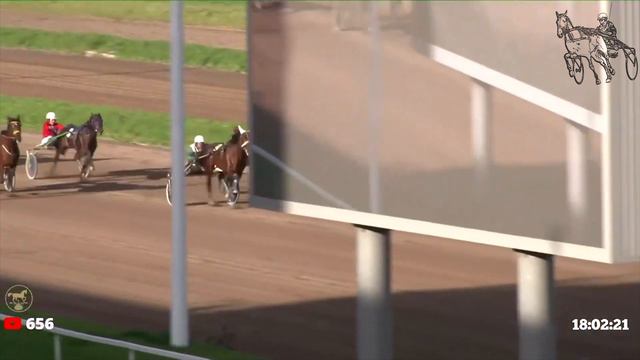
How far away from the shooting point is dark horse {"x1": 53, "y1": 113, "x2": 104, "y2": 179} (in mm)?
22891

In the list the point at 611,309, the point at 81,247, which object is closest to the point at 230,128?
the point at 81,247

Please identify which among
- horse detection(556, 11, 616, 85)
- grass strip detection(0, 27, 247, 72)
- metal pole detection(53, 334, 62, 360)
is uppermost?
grass strip detection(0, 27, 247, 72)

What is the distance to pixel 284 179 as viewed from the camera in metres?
13.1

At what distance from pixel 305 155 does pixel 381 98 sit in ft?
2.97

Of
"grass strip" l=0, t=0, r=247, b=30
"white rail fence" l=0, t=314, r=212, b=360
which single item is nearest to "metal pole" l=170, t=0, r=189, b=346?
"white rail fence" l=0, t=314, r=212, b=360

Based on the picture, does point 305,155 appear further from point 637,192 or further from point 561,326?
point 561,326

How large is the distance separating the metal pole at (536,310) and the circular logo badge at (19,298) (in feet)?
18.7

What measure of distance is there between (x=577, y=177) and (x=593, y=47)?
0.82 meters

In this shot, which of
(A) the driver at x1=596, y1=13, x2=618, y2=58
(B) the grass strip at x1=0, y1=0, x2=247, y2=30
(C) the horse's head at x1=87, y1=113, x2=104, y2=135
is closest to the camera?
(A) the driver at x1=596, y1=13, x2=618, y2=58

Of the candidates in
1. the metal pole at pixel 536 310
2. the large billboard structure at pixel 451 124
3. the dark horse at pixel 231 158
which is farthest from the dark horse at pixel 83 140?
the metal pole at pixel 536 310

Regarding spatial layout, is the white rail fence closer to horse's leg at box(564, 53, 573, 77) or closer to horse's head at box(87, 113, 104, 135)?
horse's leg at box(564, 53, 573, 77)

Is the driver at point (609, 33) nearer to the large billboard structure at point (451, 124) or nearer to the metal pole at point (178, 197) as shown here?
the large billboard structure at point (451, 124)

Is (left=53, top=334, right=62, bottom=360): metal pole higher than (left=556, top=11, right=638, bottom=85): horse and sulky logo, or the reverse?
(left=556, top=11, right=638, bottom=85): horse and sulky logo

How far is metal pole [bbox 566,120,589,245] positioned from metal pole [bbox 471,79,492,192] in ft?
2.41
